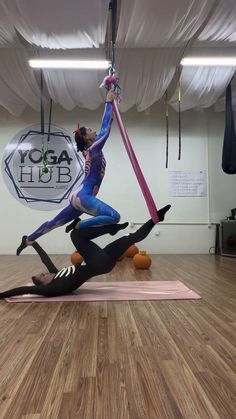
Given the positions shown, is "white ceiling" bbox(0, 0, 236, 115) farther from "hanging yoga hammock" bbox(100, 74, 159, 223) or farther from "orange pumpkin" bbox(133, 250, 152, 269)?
"orange pumpkin" bbox(133, 250, 152, 269)

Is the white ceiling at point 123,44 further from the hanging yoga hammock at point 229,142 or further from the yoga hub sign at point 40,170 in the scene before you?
the yoga hub sign at point 40,170

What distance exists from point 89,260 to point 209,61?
320 centimetres

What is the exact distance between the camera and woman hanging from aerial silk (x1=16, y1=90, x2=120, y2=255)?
254 centimetres

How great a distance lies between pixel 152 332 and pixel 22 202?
16.2 ft

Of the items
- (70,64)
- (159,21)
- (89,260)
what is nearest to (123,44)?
(159,21)

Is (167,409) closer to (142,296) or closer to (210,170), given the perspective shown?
(142,296)

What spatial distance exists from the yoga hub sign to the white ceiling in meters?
0.73

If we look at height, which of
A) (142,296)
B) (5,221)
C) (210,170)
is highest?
(210,170)

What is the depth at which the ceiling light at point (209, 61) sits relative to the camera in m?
4.27

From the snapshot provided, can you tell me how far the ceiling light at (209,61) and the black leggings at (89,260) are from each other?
9.04 ft

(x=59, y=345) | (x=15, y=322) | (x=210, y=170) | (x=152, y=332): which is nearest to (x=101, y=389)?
(x=59, y=345)

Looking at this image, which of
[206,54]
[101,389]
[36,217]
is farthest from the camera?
[36,217]

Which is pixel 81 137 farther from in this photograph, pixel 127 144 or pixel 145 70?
pixel 145 70

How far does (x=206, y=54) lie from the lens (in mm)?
4219
